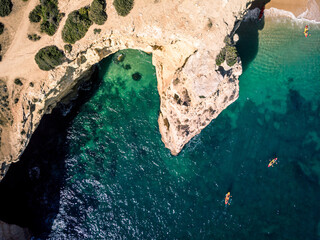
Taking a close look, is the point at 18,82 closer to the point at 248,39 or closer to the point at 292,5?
the point at 248,39

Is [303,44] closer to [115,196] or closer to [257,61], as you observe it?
[257,61]

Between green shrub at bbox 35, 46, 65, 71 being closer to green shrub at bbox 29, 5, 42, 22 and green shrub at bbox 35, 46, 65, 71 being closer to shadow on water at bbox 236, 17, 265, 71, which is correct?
green shrub at bbox 29, 5, 42, 22

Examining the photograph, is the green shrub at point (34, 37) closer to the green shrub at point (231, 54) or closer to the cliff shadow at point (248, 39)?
the green shrub at point (231, 54)

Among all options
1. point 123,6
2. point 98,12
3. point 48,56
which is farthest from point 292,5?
point 48,56

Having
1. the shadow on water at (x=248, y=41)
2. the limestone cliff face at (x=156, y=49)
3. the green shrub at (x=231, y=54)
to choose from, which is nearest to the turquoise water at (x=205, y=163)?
the shadow on water at (x=248, y=41)

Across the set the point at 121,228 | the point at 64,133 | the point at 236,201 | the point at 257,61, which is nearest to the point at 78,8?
the point at 64,133
